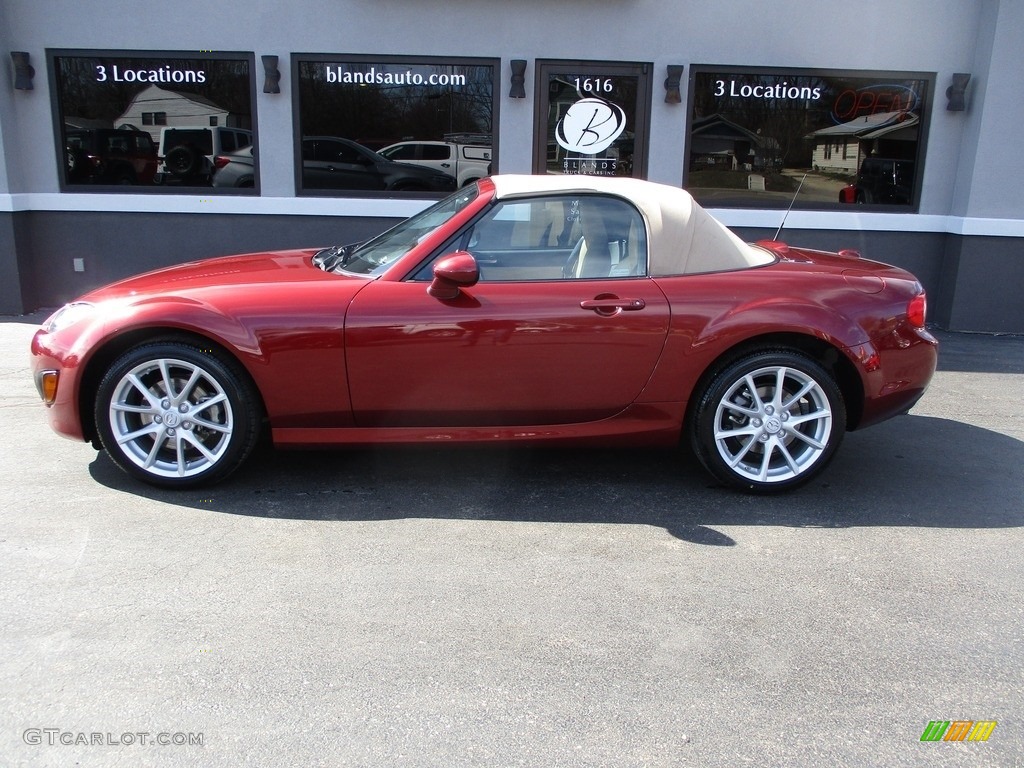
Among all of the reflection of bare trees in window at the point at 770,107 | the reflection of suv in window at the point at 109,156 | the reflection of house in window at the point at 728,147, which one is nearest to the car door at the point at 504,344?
the reflection of house in window at the point at 728,147

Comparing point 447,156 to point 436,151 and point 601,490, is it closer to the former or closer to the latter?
point 436,151

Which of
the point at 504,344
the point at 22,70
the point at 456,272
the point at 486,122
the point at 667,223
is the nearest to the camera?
the point at 456,272

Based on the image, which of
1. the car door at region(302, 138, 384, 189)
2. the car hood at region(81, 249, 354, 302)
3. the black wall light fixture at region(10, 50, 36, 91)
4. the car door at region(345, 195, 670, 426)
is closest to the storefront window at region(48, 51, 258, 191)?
the black wall light fixture at region(10, 50, 36, 91)

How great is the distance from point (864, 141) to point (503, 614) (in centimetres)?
768

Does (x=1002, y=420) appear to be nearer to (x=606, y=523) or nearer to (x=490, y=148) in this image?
(x=606, y=523)

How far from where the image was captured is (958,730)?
2555 millimetres

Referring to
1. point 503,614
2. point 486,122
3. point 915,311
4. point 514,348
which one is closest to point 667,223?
point 514,348

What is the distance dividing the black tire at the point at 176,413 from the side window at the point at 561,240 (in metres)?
1.33

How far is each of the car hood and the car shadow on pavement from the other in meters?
0.94

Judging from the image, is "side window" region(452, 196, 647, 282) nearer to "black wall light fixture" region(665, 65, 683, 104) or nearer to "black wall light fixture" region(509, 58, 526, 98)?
"black wall light fixture" region(509, 58, 526, 98)

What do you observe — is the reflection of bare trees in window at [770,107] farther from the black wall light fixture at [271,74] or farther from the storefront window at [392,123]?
the black wall light fixture at [271,74]

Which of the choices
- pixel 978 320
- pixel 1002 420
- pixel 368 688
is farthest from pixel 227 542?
pixel 978 320

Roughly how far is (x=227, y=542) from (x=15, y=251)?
247 inches

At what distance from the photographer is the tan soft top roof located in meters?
4.23
